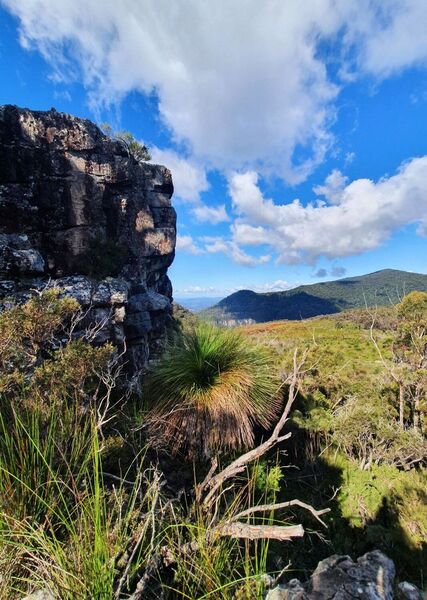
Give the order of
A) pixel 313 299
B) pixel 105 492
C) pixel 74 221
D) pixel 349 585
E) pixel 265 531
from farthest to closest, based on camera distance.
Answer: pixel 313 299
pixel 74 221
pixel 349 585
pixel 105 492
pixel 265 531

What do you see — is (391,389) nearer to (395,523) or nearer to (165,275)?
(395,523)

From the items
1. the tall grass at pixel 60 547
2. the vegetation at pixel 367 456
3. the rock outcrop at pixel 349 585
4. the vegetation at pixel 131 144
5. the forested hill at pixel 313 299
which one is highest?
the vegetation at pixel 131 144

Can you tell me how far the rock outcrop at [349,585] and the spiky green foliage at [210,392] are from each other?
1.67 metres

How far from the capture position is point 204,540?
6.35 ft

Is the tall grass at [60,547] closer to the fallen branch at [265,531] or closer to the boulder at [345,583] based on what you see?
the fallen branch at [265,531]

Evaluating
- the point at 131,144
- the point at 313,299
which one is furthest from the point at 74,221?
the point at 313,299

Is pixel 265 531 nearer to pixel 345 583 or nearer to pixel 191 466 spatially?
pixel 345 583

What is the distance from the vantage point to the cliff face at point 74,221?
1594 centimetres

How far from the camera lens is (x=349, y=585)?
2318 millimetres

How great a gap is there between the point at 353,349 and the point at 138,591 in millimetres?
15977

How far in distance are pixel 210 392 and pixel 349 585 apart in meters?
2.65

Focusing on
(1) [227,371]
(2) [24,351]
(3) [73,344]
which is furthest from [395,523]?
(2) [24,351]

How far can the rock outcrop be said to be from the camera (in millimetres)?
2211

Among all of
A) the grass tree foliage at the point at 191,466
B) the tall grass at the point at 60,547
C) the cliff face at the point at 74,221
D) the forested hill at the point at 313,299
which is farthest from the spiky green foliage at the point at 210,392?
the forested hill at the point at 313,299
